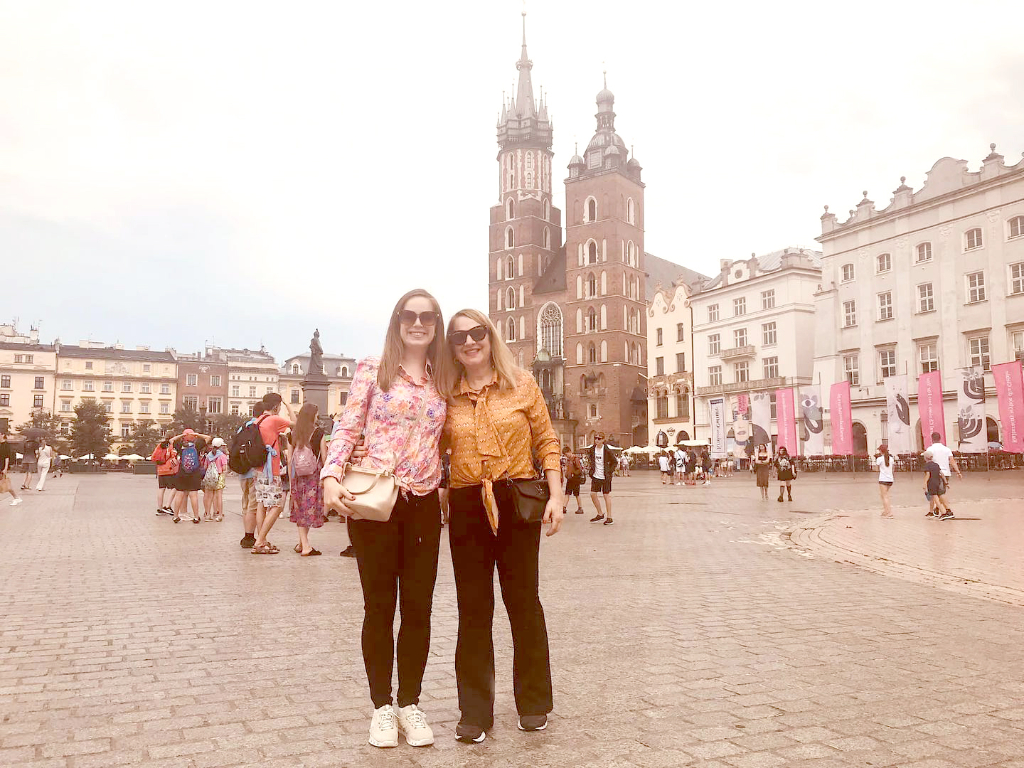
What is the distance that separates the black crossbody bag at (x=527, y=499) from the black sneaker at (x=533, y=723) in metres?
0.86

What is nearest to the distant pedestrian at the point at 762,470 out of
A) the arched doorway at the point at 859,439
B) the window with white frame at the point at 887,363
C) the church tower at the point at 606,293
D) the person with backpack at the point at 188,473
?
the person with backpack at the point at 188,473

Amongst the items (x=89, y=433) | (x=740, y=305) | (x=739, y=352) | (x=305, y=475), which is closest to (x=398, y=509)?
(x=305, y=475)

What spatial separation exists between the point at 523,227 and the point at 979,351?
5453 cm

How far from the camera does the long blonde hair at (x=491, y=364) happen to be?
3912 millimetres

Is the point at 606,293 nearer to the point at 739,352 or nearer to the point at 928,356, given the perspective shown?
the point at 739,352

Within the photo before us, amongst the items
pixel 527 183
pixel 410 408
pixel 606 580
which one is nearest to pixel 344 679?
pixel 410 408

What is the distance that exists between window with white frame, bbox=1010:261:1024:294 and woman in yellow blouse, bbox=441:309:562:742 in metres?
47.5

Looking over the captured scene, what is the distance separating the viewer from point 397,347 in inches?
154

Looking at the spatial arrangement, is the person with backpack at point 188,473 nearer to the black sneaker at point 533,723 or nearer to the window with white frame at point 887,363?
the black sneaker at point 533,723

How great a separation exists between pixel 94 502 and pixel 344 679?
68.4 ft

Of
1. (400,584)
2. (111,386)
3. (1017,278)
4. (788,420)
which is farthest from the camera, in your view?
(111,386)

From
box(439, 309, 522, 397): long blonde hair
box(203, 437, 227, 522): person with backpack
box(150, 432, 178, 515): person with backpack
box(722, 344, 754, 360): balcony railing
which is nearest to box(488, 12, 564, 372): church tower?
box(722, 344, 754, 360): balcony railing

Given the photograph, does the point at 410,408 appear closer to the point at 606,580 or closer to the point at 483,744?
the point at 483,744

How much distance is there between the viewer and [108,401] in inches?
4247
